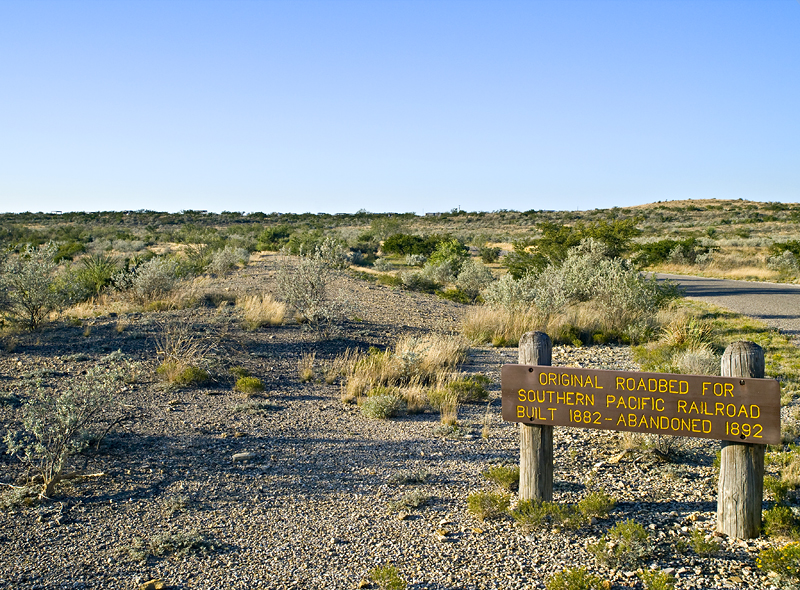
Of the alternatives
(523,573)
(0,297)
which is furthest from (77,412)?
(0,297)

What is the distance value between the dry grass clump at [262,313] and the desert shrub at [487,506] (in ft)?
25.1

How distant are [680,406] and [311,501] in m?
2.79

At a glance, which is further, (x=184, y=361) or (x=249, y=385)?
(x=184, y=361)

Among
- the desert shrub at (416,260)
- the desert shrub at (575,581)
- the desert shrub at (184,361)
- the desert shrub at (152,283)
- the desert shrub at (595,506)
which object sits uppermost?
the desert shrub at (416,260)

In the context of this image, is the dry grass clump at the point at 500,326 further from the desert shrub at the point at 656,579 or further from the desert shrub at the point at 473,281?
the desert shrub at the point at 656,579

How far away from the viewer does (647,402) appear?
406 centimetres

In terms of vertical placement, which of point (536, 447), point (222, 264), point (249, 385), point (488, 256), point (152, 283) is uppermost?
point (488, 256)

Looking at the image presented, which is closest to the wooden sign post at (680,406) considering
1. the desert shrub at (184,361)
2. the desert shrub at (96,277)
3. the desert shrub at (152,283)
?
the desert shrub at (184,361)

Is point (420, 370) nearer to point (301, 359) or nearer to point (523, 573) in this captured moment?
point (301, 359)

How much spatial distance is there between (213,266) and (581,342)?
14290 mm

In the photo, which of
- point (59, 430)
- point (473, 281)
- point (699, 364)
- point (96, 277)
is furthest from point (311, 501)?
point (473, 281)

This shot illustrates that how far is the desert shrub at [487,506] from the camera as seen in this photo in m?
4.55

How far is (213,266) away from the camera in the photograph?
22.2 m

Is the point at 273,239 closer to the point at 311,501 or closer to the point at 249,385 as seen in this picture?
the point at 249,385
